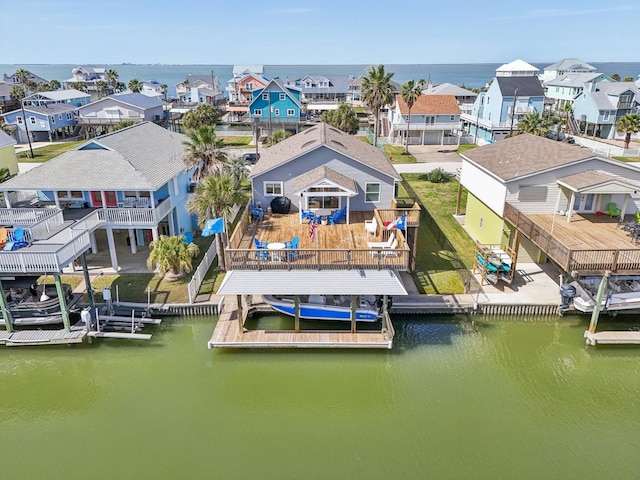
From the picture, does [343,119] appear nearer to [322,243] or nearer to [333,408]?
[322,243]

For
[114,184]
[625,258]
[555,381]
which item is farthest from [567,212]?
[114,184]

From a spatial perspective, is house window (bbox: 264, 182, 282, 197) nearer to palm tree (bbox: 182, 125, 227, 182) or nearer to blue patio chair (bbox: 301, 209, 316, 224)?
blue patio chair (bbox: 301, 209, 316, 224)

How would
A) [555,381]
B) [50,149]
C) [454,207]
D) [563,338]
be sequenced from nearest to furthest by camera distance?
[555,381], [563,338], [454,207], [50,149]


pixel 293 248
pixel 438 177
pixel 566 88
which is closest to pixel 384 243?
pixel 293 248

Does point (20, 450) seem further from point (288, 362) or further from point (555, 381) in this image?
point (555, 381)

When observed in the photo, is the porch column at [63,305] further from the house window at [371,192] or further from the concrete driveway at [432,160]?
the concrete driveway at [432,160]

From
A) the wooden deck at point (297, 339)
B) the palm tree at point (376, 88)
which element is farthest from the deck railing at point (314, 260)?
the palm tree at point (376, 88)

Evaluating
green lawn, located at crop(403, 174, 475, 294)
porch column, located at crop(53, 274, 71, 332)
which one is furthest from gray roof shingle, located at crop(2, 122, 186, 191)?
green lawn, located at crop(403, 174, 475, 294)
